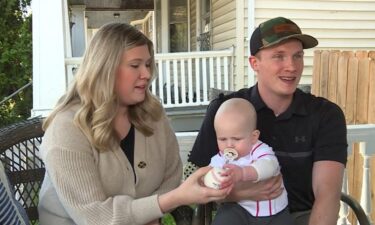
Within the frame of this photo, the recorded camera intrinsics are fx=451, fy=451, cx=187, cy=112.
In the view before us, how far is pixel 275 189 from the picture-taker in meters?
1.90

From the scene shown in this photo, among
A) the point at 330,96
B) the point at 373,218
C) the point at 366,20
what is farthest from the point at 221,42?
the point at 373,218

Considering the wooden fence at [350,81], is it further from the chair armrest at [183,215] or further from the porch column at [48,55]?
the chair armrest at [183,215]

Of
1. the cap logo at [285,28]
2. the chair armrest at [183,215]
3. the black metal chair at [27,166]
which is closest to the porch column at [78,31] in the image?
the black metal chair at [27,166]

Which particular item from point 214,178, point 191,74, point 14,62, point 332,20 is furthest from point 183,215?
point 14,62

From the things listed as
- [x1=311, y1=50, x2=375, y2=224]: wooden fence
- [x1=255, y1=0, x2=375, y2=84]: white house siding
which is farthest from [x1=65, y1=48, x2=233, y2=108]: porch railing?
[x1=311, y1=50, x2=375, y2=224]: wooden fence

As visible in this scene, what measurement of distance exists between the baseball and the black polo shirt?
0.45 metres

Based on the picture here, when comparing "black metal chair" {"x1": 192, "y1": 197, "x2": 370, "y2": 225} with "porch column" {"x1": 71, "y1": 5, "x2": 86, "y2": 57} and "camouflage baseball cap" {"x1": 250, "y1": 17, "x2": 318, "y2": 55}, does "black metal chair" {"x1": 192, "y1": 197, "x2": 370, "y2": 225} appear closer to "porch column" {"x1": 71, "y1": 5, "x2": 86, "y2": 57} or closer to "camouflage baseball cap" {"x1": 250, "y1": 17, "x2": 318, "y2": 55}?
"camouflage baseball cap" {"x1": 250, "y1": 17, "x2": 318, "y2": 55}

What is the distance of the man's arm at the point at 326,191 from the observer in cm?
197

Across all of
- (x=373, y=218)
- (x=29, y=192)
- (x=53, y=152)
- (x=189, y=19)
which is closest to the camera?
(x=53, y=152)

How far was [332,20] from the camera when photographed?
7.48m

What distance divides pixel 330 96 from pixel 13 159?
161 inches

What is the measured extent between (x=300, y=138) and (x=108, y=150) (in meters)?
0.88

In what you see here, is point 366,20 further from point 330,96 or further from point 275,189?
point 275,189

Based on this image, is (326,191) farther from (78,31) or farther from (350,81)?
(78,31)
